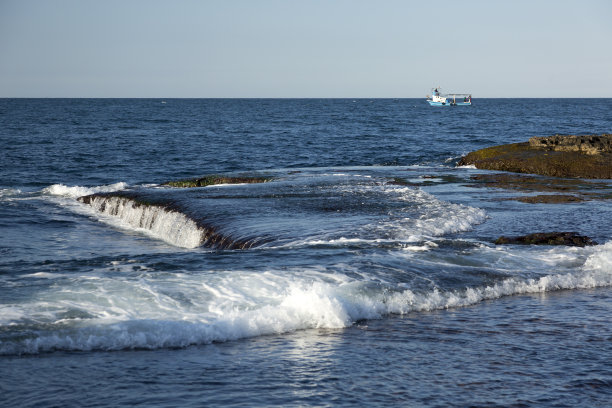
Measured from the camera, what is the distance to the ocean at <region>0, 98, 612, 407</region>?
23.4 feet

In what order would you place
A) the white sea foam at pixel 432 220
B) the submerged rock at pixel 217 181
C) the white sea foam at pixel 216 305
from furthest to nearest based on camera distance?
the submerged rock at pixel 217 181, the white sea foam at pixel 432 220, the white sea foam at pixel 216 305

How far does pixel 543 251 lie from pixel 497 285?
2957mm

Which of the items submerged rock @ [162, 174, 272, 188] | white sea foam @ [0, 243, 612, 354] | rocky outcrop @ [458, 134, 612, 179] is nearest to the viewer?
white sea foam @ [0, 243, 612, 354]

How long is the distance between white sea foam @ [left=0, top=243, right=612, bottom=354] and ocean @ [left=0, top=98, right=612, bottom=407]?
0.03 meters

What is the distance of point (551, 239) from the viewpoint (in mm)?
14836

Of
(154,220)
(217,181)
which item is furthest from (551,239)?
(217,181)

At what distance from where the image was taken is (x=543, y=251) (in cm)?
1400

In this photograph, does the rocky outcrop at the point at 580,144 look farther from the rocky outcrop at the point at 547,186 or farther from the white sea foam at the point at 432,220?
the white sea foam at the point at 432,220

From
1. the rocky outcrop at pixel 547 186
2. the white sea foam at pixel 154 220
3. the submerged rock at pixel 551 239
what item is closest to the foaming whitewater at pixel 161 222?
the white sea foam at pixel 154 220

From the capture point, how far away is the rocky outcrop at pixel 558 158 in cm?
2623

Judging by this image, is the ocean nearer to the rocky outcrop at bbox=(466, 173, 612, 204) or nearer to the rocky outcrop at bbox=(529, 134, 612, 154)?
the rocky outcrop at bbox=(466, 173, 612, 204)

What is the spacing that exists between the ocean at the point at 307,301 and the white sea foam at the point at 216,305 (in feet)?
0.09

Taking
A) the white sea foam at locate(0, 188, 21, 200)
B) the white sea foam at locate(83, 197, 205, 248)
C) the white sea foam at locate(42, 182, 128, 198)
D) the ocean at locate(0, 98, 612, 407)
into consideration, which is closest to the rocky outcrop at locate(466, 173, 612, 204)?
the ocean at locate(0, 98, 612, 407)

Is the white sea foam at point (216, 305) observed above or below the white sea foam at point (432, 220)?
below
